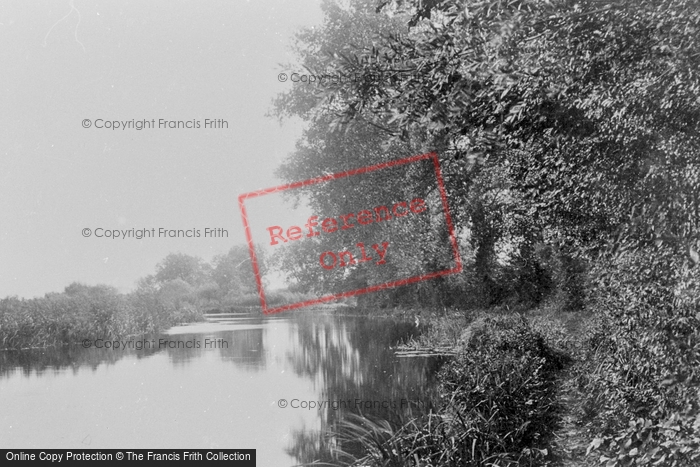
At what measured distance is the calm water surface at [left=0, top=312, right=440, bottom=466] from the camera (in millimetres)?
7621

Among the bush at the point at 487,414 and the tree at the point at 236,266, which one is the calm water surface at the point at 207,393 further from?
the tree at the point at 236,266

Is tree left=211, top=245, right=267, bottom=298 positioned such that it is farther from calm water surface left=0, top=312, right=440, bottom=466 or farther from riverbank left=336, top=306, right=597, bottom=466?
riverbank left=336, top=306, right=597, bottom=466

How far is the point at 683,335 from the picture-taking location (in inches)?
155

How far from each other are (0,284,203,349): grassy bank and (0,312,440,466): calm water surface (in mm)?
421

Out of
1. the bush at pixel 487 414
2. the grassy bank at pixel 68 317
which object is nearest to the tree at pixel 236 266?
the grassy bank at pixel 68 317

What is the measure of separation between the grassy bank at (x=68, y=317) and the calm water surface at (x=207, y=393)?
42 cm

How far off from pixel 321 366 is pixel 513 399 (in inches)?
248

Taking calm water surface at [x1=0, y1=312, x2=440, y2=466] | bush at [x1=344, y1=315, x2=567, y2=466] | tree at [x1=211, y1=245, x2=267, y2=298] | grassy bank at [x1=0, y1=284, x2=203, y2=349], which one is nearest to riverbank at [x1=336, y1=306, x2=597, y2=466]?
bush at [x1=344, y1=315, x2=567, y2=466]

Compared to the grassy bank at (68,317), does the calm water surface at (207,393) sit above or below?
below

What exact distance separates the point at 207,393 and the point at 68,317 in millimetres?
5986

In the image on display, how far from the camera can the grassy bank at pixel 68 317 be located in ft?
43.9

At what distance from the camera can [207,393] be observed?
980 centimetres

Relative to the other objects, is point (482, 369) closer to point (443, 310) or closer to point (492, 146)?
point (492, 146)

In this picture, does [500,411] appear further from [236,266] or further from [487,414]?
[236,266]
